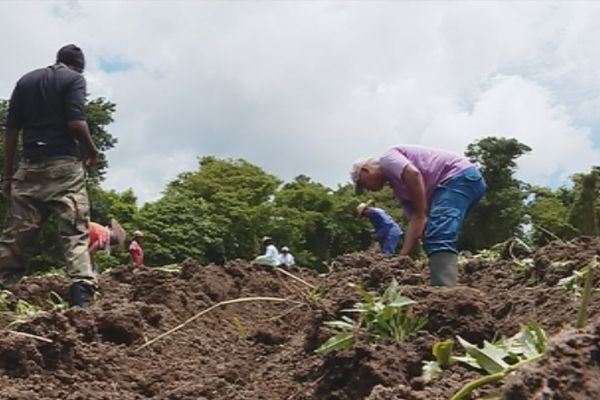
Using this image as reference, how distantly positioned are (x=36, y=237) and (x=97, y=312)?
1564mm

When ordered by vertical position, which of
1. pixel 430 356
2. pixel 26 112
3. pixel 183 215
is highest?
pixel 183 215

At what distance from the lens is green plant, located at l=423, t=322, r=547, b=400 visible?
266 cm

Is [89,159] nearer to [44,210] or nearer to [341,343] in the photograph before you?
[44,210]

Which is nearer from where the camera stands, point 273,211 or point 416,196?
point 416,196

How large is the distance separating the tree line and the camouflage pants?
78.1 ft

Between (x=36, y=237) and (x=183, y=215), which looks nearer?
(x=36, y=237)

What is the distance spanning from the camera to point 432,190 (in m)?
5.68

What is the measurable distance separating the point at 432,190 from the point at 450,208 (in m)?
0.16

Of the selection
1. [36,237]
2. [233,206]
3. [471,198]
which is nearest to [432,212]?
[471,198]

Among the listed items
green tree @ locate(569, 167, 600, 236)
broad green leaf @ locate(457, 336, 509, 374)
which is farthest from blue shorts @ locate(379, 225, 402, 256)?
green tree @ locate(569, 167, 600, 236)

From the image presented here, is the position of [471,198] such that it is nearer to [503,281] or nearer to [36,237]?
[503,281]

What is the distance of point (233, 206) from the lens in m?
53.0

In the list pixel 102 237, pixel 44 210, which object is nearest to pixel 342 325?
pixel 44 210

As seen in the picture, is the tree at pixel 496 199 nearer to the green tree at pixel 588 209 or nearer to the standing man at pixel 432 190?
the green tree at pixel 588 209
